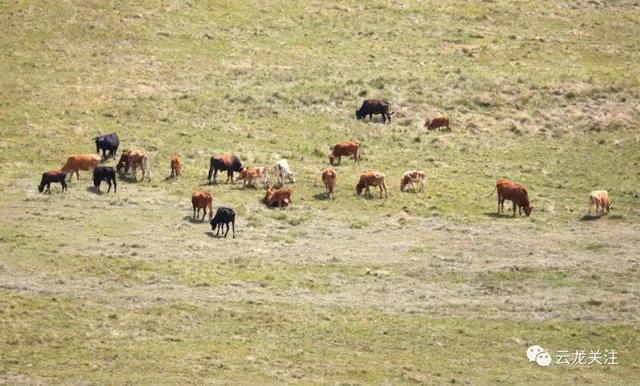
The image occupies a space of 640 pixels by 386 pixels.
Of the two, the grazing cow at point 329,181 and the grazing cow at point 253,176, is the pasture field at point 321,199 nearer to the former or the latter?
the grazing cow at point 329,181

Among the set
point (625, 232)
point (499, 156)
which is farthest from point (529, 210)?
point (499, 156)

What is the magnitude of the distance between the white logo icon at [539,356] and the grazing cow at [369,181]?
18251 mm

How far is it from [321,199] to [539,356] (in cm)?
1956

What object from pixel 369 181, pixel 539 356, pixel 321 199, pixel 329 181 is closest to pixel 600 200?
pixel 369 181

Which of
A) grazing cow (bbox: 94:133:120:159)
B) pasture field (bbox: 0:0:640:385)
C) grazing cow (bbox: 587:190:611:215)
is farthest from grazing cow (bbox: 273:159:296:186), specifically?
grazing cow (bbox: 587:190:611:215)

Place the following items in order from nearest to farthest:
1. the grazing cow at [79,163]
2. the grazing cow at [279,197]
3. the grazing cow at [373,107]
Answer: the grazing cow at [279,197] < the grazing cow at [79,163] < the grazing cow at [373,107]

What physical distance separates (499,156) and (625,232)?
43.1 feet

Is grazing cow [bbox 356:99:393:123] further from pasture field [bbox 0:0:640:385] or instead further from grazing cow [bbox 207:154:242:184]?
grazing cow [bbox 207:154:242:184]

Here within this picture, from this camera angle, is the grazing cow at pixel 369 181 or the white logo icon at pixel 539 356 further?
the grazing cow at pixel 369 181

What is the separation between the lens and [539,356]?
3909cm

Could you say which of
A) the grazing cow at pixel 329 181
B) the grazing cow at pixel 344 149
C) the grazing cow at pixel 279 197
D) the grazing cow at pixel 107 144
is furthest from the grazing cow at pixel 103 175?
the grazing cow at pixel 344 149

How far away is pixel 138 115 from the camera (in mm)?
67000

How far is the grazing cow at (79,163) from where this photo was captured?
5641 cm

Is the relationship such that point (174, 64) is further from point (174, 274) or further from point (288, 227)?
point (174, 274)
